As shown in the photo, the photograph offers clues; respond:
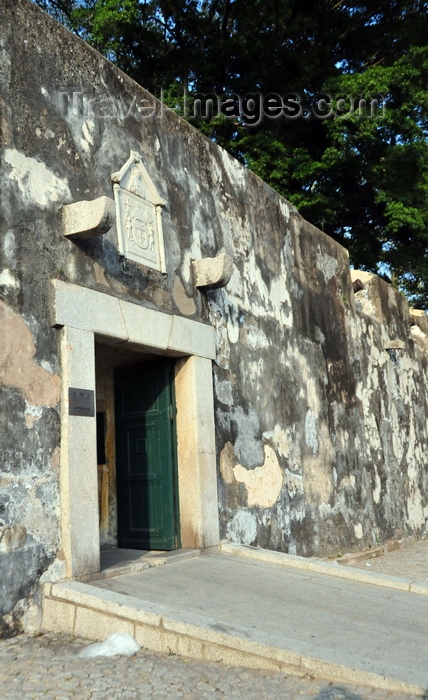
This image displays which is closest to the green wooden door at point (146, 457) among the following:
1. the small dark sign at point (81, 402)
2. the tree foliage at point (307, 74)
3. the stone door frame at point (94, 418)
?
the stone door frame at point (94, 418)

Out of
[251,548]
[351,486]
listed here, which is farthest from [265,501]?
[351,486]

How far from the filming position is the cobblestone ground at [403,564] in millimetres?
7555

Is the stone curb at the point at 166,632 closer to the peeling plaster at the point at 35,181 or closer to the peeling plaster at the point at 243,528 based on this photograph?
the peeling plaster at the point at 243,528

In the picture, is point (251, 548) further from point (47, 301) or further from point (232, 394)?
point (47, 301)

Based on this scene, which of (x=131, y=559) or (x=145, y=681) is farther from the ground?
(x=131, y=559)

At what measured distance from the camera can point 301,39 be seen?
55.5ft

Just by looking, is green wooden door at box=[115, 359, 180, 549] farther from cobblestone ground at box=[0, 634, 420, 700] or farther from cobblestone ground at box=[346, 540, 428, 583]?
cobblestone ground at box=[346, 540, 428, 583]

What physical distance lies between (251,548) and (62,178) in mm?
3210

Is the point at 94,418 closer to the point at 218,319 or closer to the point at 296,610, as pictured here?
the point at 296,610

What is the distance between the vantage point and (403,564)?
8.35m

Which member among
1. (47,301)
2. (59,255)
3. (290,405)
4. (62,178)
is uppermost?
(62,178)

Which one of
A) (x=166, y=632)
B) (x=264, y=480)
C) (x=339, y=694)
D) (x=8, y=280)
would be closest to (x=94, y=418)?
(x=8, y=280)

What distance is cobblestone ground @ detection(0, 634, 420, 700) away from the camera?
3.33 meters

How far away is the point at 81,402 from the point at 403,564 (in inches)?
198
